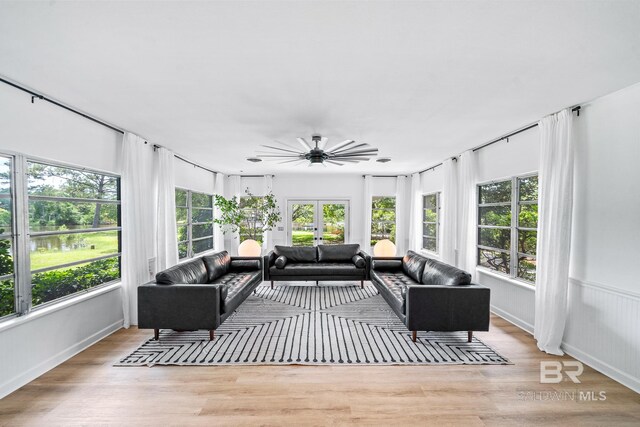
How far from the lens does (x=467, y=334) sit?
3.80m

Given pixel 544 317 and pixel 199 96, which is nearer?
pixel 199 96

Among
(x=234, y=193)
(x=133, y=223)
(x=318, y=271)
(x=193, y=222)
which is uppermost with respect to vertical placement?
(x=234, y=193)

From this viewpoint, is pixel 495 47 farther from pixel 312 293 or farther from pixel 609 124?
pixel 312 293

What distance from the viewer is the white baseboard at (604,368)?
262cm

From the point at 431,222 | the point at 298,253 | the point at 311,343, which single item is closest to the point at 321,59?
the point at 311,343

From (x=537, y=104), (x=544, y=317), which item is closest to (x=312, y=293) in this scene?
(x=544, y=317)

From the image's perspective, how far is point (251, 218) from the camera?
332 inches

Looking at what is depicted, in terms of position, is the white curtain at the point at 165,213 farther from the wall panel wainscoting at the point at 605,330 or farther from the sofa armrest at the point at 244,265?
the wall panel wainscoting at the point at 605,330

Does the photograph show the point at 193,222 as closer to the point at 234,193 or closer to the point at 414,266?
the point at 234,193

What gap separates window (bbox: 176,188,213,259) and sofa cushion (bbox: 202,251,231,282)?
1.07 meters

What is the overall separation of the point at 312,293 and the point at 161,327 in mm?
2794

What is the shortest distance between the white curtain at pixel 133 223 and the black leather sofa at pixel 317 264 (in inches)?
93.1

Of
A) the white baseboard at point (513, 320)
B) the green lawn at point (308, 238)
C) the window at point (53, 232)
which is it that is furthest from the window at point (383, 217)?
the window at point (53, 232)

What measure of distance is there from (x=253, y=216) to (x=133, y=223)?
4441 millimetres
